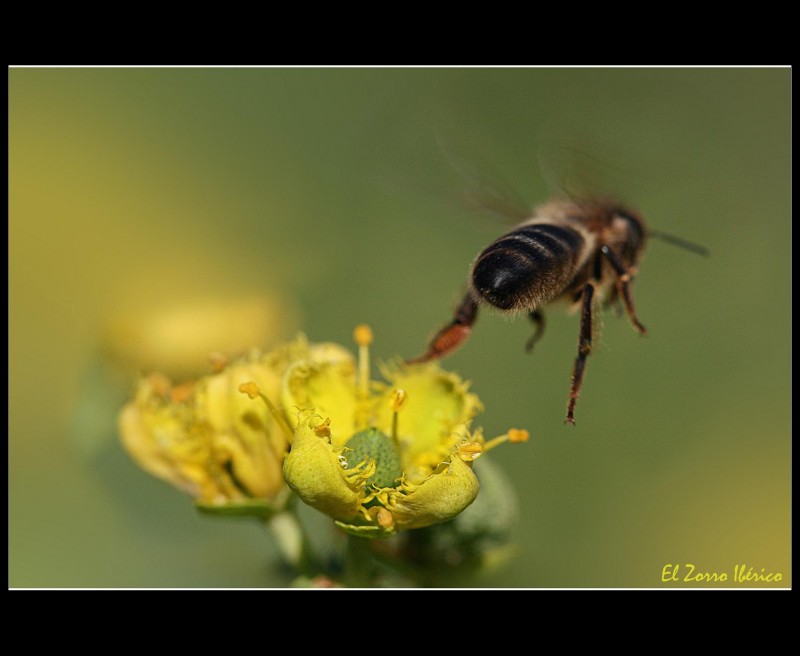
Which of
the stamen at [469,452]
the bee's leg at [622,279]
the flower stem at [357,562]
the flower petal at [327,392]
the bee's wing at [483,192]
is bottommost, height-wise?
the flower stem at [357,562]

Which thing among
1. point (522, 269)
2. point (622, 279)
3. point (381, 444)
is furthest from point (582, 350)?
point (381, 444)

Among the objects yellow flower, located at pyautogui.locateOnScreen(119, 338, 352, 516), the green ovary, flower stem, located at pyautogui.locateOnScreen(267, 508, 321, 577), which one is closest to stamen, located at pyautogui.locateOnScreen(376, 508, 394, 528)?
the green ovary

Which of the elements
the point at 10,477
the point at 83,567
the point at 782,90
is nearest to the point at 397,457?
the point at 83,567

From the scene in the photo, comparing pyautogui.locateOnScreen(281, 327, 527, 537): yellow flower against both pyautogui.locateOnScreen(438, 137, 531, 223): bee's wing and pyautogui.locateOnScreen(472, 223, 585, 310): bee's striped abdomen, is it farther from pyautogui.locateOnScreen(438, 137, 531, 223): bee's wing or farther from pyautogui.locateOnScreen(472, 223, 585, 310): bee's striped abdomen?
pyautogui.locateOnScreen(438, 137, 531, 223): bee's wing

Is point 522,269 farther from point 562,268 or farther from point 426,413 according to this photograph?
point 426,413

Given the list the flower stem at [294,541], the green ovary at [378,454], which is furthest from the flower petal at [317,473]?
the flower stem at [294,541]

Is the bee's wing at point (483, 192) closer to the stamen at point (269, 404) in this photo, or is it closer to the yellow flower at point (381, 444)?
the yellow flower at point (381, 444)
